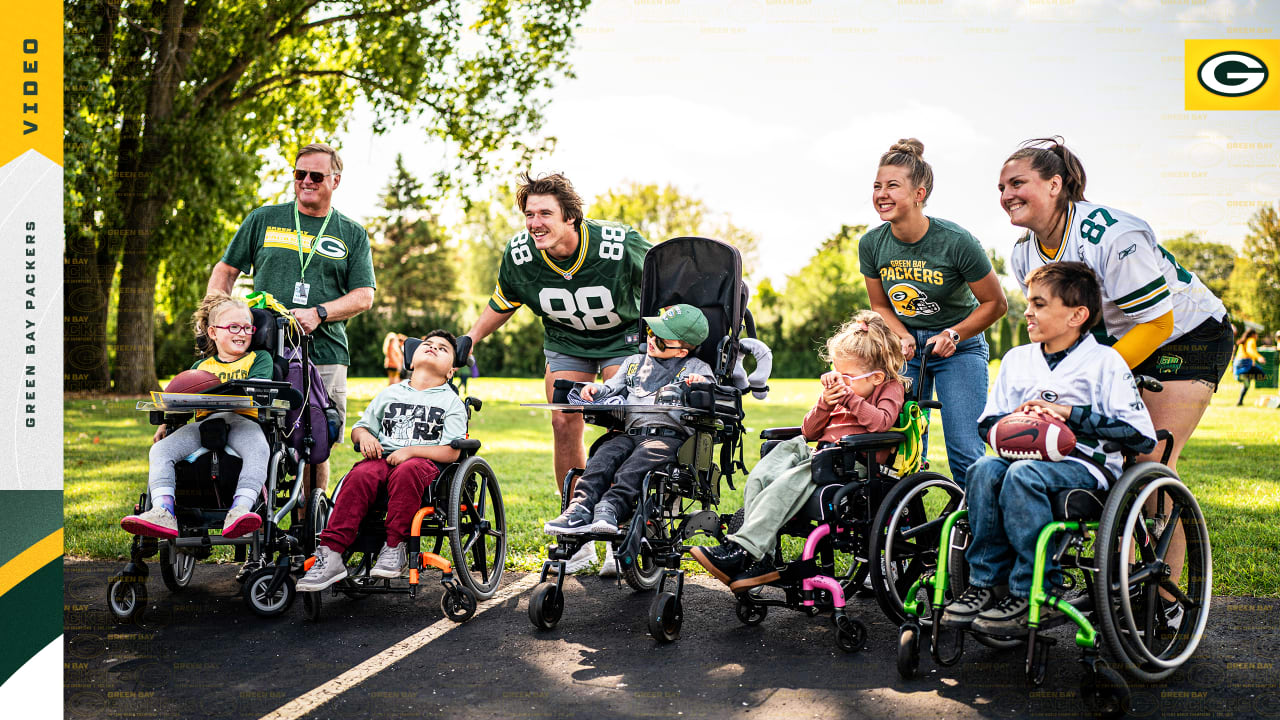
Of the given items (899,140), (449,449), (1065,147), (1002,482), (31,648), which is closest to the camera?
(31,648)

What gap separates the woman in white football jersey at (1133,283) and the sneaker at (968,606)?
945mm

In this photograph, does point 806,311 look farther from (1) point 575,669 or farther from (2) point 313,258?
(1) point 575,669

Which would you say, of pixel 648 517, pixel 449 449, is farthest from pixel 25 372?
pixel 648 517

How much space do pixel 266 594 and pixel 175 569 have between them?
0.82m

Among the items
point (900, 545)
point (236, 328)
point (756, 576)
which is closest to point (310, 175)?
point (236, 328)

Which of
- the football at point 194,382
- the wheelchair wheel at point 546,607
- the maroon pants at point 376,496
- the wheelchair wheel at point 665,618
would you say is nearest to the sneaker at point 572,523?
the wheelchair wheel at point 546,607

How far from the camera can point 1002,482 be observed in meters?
3.06

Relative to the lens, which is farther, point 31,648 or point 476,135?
point 476,135

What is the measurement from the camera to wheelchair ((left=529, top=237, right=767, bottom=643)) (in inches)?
145

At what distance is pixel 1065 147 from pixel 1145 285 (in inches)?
26.5

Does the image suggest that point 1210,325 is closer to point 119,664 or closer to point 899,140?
point 899,140

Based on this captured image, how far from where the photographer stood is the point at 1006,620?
9.59ft

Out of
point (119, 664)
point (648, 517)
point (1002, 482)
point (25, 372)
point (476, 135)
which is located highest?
point (476, 135)

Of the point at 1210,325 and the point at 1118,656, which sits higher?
the point at 1210,325
